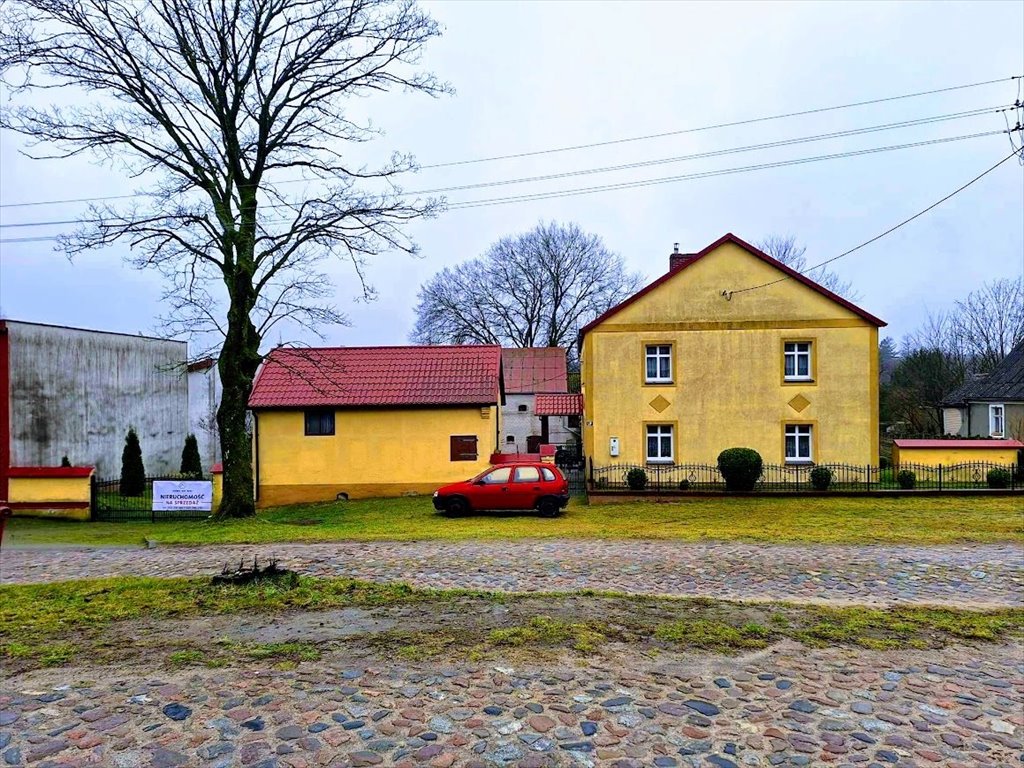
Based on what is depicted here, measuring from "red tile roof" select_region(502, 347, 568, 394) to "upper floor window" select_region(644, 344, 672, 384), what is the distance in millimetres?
27248

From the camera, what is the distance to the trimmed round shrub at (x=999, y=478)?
22.2 m

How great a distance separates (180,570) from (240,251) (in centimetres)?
1195

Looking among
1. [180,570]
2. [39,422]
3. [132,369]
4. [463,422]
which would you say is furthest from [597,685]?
[132,369]

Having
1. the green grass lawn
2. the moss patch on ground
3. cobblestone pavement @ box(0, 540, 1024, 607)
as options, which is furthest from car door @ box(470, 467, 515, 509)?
the moss patch on ground

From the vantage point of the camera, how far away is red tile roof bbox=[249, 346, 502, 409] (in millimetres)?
26141

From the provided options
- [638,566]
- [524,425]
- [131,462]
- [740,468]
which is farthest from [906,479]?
[524,425]

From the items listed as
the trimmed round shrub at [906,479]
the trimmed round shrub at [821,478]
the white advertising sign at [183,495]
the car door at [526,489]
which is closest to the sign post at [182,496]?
the white advertising sign at [183,495]

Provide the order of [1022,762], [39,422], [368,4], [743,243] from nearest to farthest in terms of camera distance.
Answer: [1022,762]
[368,4]
[743,243]
[39,422]

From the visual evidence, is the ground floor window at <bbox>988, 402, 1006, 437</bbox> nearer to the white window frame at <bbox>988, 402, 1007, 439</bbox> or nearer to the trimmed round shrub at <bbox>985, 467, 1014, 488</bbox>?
the white window frame at <bbox>988, 402, 1007, 439</bbox>

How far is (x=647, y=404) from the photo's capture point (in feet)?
85.4

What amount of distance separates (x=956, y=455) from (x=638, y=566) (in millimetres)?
18134

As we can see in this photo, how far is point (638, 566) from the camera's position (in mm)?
10836

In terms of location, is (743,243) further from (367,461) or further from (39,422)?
(39,422)

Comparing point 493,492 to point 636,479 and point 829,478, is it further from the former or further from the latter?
point 829,478
